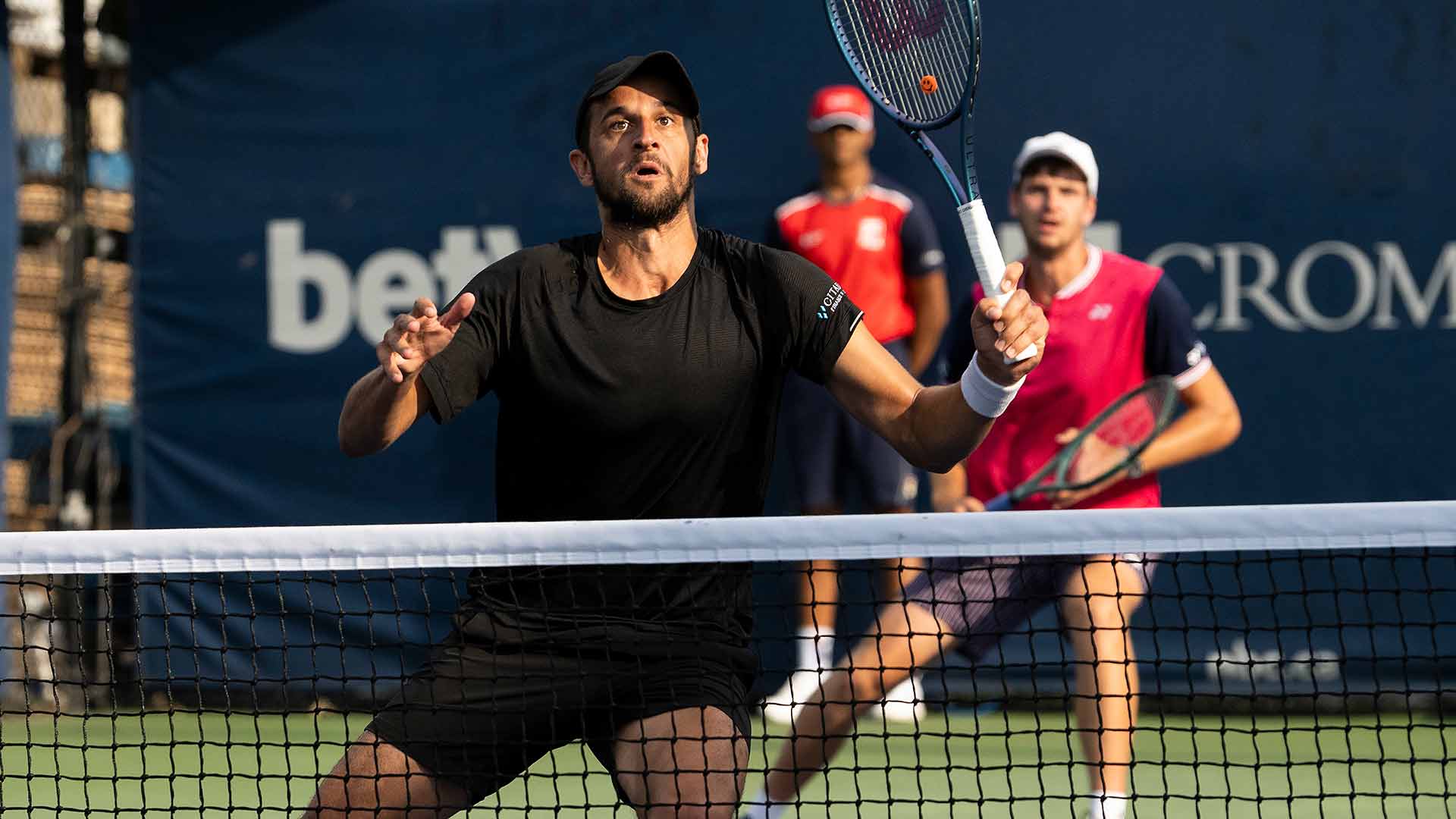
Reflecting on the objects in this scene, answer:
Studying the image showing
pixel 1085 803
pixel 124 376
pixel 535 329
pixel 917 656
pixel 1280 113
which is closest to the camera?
pixel 535 329

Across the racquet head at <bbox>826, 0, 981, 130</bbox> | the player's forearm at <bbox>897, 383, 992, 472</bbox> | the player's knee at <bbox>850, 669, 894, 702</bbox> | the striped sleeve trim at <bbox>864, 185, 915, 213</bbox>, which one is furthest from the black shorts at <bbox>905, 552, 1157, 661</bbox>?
the striped sleeve trim at <bbox>864, 185, 915, 213</bbox>

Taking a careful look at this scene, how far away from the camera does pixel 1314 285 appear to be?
6.04 metres

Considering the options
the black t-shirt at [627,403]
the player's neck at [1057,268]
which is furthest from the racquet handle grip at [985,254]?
the player's neck at [1057,268]

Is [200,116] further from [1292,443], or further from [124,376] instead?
[1292,443]

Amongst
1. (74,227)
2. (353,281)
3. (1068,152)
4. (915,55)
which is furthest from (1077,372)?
(74,227)

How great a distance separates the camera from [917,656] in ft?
12.8

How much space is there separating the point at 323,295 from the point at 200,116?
0.74 metres

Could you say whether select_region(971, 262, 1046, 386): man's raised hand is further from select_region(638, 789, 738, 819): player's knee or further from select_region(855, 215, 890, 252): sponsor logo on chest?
select_region(855, 215, 890, 252): sponsor logo on chest

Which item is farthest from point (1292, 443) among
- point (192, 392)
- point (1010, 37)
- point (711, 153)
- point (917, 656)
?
point (192, 392)

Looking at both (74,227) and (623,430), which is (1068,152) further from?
(74,227)

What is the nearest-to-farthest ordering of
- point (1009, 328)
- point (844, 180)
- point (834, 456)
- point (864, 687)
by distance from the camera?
point (1009, 328) < point (864, 687) < point (844, 180) < point (834, 456)

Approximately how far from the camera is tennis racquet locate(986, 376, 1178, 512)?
4.21 metres

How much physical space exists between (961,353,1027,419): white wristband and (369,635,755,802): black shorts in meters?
0.55

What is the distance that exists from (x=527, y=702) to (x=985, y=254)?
3.22 feet
